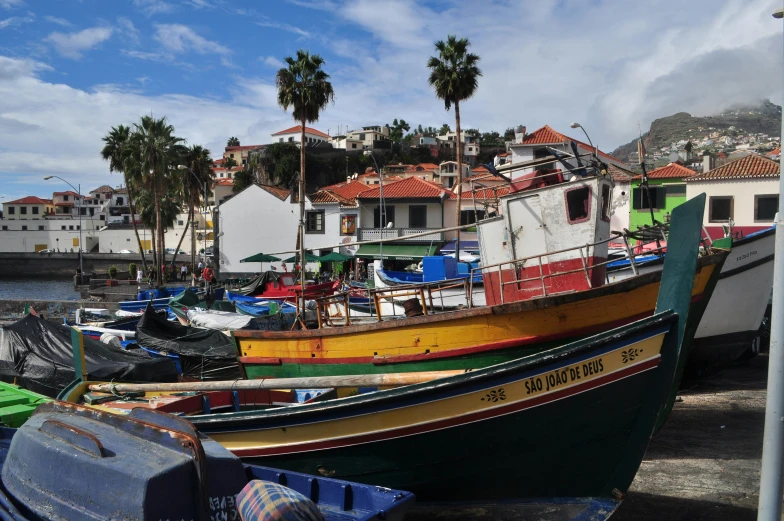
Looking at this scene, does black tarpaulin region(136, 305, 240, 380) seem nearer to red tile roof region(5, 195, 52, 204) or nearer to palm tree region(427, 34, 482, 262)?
palm tree region(427, 34, 482, 262)

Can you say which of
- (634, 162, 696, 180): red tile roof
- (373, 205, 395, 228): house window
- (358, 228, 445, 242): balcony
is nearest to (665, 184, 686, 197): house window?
(634, 162, 696, 180): red tile roof

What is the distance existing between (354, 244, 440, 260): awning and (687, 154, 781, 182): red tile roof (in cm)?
1641

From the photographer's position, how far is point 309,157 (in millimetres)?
89062

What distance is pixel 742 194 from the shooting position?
32.3 meters

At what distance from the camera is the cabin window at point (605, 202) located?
11422 millimetres

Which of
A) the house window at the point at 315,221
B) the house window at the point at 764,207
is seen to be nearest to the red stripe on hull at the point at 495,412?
the house window at the point at 764,207

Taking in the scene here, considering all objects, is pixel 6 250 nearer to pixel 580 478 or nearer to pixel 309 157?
pixel 309 157

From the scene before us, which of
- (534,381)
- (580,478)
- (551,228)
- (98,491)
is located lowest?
(580,478)

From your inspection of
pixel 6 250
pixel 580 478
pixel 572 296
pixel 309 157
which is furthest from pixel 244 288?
pixel 6 250

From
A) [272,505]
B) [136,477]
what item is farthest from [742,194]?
[136,477]

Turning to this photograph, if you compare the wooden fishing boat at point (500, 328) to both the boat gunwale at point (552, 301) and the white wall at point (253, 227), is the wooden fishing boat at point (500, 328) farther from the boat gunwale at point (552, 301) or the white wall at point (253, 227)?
the white wall at point (253, 227)

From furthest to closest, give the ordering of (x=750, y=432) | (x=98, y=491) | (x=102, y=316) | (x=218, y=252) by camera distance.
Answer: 1. (x=218, y=252)
2. (x=102, y=316)
3. (x=750, y=432)
4. (x=98, y=491)

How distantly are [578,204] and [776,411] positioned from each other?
750 centimetres

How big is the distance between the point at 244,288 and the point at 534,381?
27818mm
